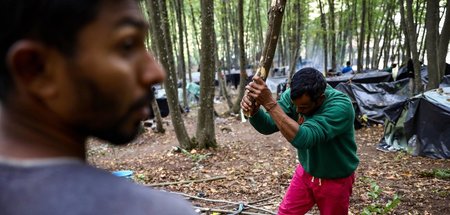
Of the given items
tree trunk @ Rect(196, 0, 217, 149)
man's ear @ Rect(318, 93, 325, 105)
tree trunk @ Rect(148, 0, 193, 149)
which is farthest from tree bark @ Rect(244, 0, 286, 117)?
tree trunk @ Rect(196, 0, 217, 149)

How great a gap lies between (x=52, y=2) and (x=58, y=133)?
24cm

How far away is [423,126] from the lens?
26.2 ft

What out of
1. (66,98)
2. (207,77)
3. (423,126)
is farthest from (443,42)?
(66,98)

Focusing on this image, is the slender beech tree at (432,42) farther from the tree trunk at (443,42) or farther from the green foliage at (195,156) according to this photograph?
the green foliage at (195,156)

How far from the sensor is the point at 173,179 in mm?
6355

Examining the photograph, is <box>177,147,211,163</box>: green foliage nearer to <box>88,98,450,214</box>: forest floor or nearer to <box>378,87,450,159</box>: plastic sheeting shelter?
<box>88,98,450,214</box>: forest floor

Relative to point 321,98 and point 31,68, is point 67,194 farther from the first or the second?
point 321,98

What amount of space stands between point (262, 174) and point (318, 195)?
3.44m

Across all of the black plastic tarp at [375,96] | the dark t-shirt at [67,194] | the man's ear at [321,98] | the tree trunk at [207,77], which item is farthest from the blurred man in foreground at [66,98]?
the black plastic tarp at [375,96]

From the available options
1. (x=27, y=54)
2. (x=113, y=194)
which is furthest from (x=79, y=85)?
(x=113, y=194)

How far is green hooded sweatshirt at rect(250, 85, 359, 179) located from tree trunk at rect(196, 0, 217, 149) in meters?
4.78

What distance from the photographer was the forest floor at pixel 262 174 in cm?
515

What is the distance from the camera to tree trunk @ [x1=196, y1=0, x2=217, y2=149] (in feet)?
24.9

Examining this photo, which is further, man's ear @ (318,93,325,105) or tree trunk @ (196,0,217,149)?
tree trunk @ (196,0,217,149)
